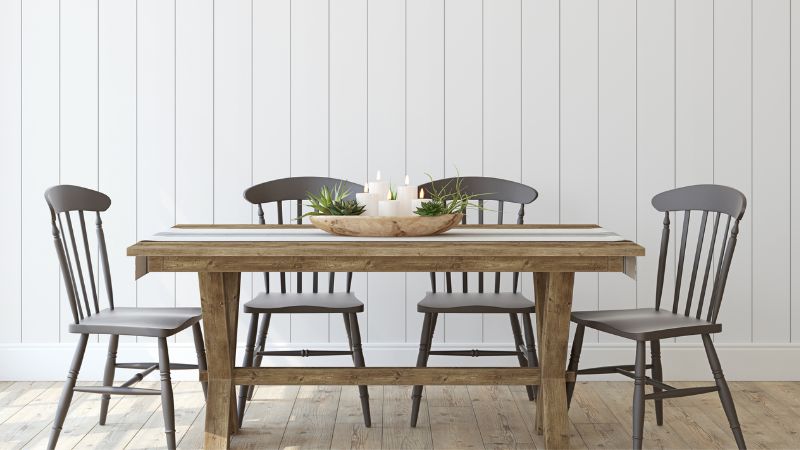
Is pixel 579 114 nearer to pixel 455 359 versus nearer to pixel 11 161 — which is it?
pixel 455 359

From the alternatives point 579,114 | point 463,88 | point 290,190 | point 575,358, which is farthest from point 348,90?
point 575,358

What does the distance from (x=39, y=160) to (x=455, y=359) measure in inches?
74.9

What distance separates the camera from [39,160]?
12.4ft

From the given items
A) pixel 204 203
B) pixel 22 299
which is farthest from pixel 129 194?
pixel 22 299

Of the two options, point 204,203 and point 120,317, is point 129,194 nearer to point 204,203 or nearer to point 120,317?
point 204,203

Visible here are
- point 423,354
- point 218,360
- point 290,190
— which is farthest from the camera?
point 290,190

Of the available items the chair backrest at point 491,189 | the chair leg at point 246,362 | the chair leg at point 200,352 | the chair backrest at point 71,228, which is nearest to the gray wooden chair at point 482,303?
the chair backrest at point 491,189

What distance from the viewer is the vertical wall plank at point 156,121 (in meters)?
3.74

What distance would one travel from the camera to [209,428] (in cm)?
271

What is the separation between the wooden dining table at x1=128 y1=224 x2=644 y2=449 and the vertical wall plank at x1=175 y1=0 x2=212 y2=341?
79 centimetres

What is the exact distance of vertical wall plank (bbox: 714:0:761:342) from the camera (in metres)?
3.75

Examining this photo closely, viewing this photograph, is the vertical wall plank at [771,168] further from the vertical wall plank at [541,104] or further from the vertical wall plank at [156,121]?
the vertical wall plank at [156,121]

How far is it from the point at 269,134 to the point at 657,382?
185cm

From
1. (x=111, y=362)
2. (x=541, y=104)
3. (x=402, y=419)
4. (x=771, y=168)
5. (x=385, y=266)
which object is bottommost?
(x=402, y=419)
